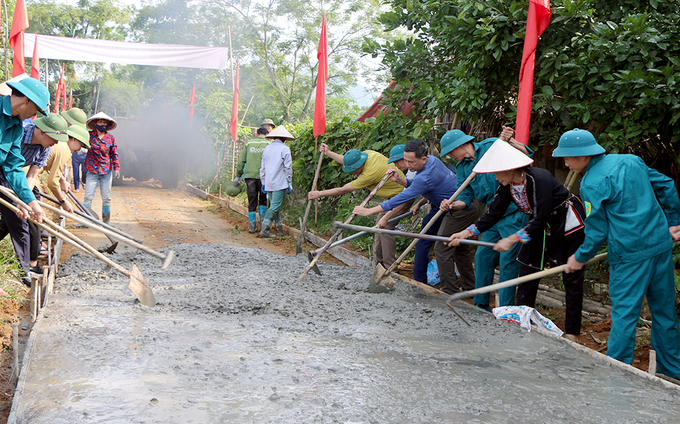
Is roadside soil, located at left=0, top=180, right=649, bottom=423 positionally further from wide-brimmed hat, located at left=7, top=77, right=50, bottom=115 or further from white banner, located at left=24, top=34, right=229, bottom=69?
white banner, located at left=24, top=34, right=229, bottom=69

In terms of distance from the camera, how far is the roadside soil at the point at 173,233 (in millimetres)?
3732

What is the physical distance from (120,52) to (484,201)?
9738 mm

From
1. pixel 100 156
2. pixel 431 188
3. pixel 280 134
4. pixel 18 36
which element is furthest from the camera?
pixel 280 134

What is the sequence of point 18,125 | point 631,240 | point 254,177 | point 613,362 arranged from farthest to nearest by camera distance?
1. point 254,177
2. point 18,125
3. point 631,240
4. point 613,362

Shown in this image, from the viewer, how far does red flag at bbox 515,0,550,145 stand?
411cm

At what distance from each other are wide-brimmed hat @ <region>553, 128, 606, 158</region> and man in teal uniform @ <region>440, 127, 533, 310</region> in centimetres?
91

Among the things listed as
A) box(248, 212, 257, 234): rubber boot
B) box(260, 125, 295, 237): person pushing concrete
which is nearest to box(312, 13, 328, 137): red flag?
box(260, 125, 295, 237): person pushing concrete

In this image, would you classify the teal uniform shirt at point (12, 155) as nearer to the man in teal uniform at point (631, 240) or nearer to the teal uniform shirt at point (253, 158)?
the man in teal uniform at point (631, 240)

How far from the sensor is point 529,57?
4.22m

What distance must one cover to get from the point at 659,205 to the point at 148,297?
11.8ft

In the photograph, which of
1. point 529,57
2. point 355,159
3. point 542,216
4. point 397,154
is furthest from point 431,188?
point 529,57

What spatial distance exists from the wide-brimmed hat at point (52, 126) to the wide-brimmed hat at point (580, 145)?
13.5 ft

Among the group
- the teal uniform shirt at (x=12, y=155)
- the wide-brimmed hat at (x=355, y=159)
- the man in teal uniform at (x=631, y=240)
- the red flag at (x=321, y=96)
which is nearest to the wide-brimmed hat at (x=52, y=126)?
the teal uniform shirt at (x=12, y=155)

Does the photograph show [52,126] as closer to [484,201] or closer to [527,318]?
[484,201]
